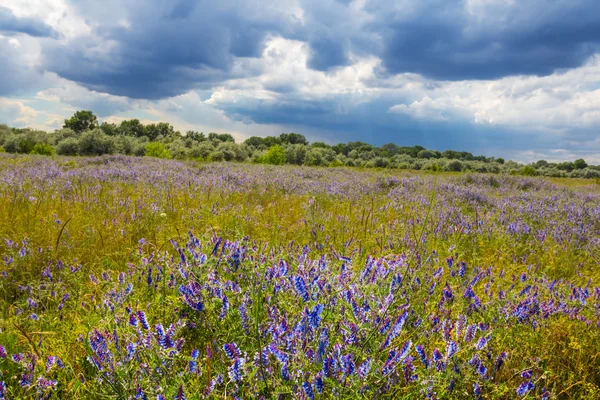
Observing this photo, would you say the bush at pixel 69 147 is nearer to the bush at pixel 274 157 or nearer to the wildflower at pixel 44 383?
the bush at pixel 274 157

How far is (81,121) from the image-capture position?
69.8 m

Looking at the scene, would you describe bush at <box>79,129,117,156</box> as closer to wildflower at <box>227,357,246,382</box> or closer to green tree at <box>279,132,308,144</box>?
wildflower at <box>227,357,246,382</box>

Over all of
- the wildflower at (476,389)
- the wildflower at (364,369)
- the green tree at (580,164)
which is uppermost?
the green tree at (580,164)

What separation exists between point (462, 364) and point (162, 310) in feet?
5.37

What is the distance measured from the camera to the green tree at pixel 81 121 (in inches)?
2726

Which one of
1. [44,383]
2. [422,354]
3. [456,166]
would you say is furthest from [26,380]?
[456,166]

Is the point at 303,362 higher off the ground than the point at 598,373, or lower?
higher

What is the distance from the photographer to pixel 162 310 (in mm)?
2141

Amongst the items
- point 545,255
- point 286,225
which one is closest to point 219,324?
point 286,225

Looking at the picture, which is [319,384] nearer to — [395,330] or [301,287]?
[395,330]

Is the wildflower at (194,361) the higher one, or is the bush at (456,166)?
the bush at (456,166)

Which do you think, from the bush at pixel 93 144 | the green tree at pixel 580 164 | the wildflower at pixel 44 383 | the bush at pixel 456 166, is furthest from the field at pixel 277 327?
the green tree at pixel 580 164

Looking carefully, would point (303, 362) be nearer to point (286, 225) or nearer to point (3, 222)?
point (286, 225)

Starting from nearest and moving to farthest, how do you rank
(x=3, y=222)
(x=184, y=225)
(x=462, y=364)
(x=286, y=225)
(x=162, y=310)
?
(x=462, y=364)
(x=162, y=310)
(x=3, y=222)
(x=184, y=225)
(x=286, y=225)
